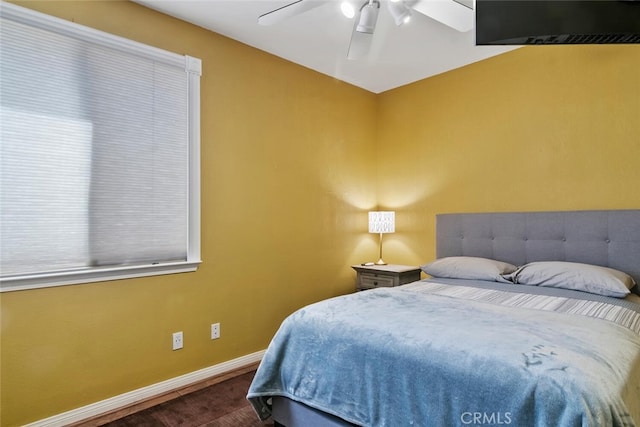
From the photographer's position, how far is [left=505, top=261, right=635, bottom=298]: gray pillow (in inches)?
85.4

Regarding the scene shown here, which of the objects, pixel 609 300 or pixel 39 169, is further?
pixel 609 300

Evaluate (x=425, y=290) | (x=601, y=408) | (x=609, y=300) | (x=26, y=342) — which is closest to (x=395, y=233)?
(x=425, y=290)

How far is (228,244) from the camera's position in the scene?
2.80 metres

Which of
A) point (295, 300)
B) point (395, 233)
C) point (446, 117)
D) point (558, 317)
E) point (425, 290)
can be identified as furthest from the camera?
point (395, 233)

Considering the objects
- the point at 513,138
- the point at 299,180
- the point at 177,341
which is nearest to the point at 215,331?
the point at 177,341

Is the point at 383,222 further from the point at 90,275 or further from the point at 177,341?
the point at 90,275

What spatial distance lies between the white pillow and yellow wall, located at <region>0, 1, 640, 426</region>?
60 cm

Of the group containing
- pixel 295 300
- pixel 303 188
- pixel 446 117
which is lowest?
pixel 295 300

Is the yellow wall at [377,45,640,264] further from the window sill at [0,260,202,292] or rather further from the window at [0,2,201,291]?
the window sill at [0,260,202,292]

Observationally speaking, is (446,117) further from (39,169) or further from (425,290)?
(39,169)

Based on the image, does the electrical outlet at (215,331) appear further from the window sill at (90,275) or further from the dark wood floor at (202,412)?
the window sill at (90,275)

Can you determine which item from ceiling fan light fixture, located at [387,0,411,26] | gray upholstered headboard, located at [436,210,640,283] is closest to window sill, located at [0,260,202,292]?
ceiling fan light fixture, located at [387,0,411,26]

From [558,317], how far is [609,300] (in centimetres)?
70

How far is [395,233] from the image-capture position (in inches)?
156
